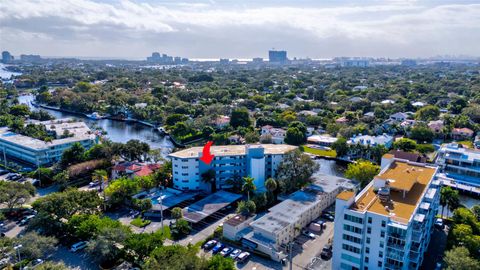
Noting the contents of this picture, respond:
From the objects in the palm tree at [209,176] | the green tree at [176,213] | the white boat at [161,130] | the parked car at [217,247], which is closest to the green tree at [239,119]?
the white boat at [161,130]

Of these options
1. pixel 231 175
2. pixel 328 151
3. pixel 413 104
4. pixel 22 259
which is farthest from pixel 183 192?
pixel 413 104

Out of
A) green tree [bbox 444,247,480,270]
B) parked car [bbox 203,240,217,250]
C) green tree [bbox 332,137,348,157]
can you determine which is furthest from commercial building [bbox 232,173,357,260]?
green tree [bbox 332,137,348,157]

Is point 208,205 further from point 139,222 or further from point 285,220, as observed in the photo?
point 285,220

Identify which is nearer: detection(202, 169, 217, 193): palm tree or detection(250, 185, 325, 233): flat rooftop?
detection(250, 185, 325, 233): flat rooftop

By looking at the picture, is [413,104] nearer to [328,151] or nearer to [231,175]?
[328,151]

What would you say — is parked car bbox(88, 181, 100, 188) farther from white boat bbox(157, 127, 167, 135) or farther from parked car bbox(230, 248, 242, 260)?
white boat bbox(157, 127, 167, 135)
